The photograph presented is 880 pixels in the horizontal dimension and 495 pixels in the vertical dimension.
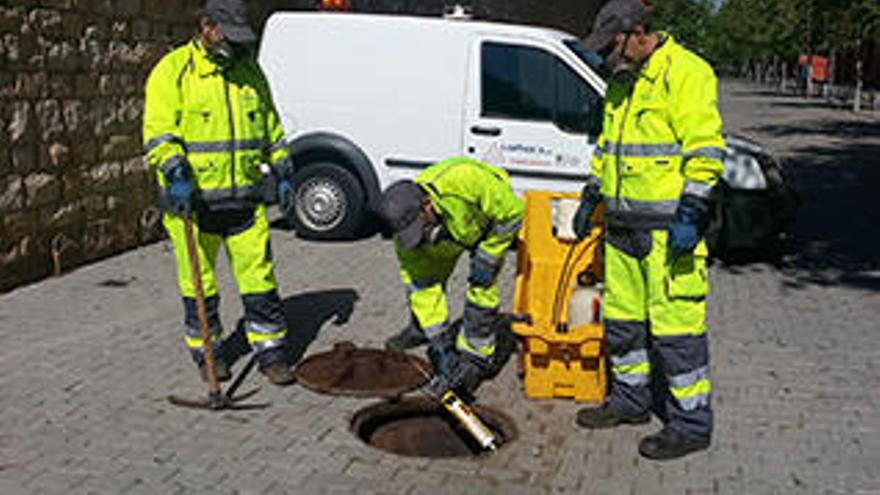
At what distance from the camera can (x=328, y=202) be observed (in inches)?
381

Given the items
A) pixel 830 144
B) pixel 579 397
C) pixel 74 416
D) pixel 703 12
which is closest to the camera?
pixel 74 416

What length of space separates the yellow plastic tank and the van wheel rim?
416 centimetres

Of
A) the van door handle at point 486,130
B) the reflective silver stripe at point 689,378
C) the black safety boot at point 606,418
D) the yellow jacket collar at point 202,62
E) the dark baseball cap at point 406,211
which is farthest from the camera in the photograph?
the van door handle at point 486,130

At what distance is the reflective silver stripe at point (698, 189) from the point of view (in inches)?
175

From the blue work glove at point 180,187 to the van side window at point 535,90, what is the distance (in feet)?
14.4

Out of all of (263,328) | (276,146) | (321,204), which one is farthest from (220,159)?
(321,204)

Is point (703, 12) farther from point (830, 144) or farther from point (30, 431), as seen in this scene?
point (30, 431)

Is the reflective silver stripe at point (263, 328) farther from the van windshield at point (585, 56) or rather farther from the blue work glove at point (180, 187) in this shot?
the van windshield at point (585, 56)

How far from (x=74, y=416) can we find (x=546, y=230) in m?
2.85

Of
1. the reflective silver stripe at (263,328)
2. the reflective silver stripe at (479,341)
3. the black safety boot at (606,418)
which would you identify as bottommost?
the black safety boot at (606,418)

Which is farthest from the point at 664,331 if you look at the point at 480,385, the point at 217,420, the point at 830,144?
the point at 830,144

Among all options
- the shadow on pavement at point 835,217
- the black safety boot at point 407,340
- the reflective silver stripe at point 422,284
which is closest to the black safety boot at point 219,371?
the black safety boot at point 407,340

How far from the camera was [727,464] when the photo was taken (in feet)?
15.6

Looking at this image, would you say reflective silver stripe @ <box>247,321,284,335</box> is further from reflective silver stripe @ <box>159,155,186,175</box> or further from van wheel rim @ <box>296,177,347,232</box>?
van wheel rim @ <box>296,177,347,232</box>
